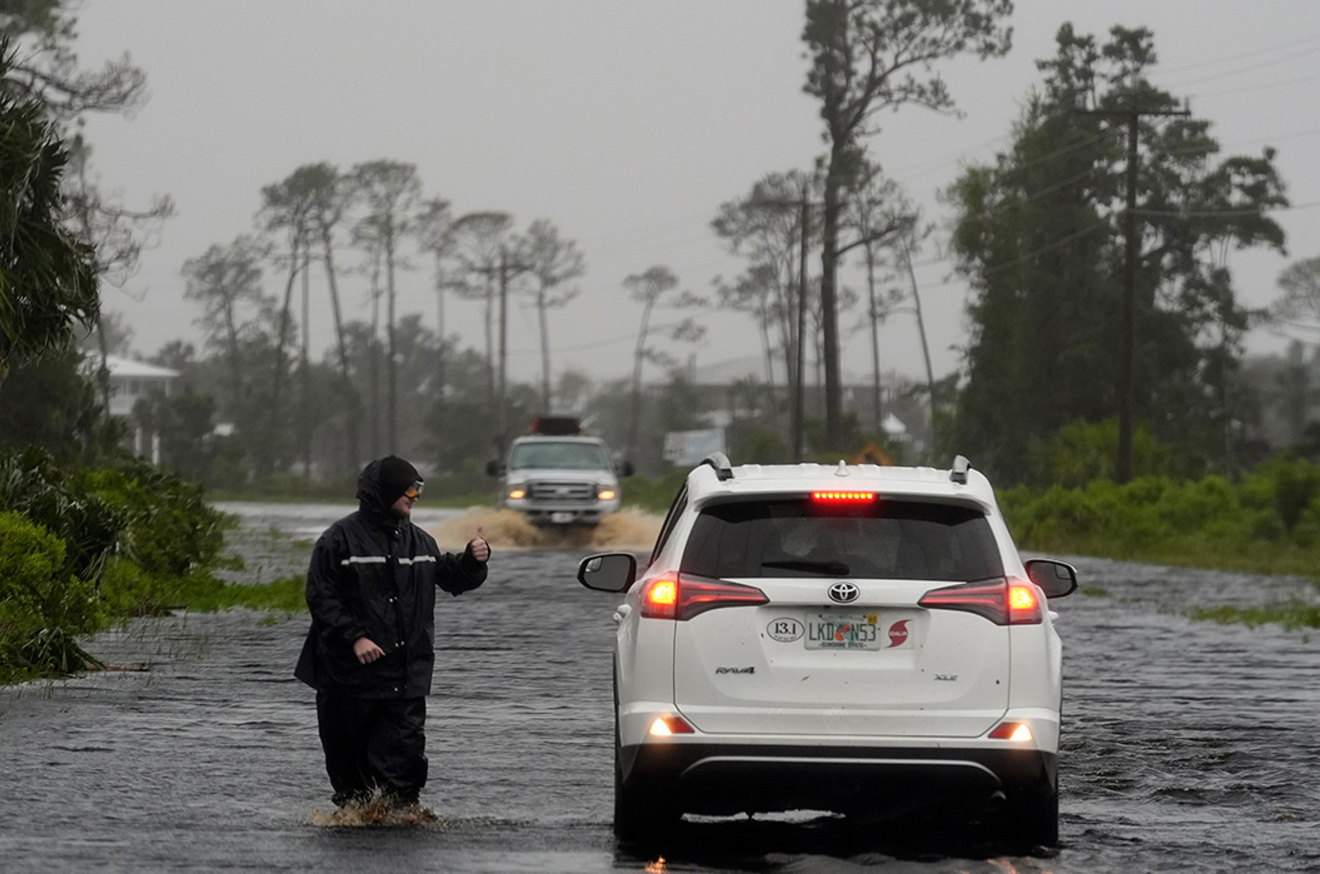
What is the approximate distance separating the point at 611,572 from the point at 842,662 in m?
2.03

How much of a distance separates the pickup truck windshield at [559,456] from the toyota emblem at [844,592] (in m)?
30.4

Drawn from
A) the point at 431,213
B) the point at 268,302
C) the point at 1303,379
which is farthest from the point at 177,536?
the point at 1303,379

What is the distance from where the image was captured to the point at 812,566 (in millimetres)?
8547

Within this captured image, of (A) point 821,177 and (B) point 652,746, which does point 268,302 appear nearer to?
(A) point 821,177

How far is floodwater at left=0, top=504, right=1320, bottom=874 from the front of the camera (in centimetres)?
884

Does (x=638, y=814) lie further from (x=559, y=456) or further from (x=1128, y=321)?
(x=1128, y=321)

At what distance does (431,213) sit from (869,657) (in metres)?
111

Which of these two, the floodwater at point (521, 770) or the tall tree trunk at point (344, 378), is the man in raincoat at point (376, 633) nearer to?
the floodwater at point (521, 770)

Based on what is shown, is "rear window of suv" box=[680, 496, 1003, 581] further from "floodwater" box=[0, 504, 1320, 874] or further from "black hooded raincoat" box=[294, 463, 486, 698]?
"black hooded raincoat" box=[294, 463, 486, 698]

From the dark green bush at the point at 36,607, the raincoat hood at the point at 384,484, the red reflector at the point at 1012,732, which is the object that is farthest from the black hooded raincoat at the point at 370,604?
the dark green bush at the point at 36,607

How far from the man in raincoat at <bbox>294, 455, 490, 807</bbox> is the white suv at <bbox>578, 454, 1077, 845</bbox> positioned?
115 centimetres

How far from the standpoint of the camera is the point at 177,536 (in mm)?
27406

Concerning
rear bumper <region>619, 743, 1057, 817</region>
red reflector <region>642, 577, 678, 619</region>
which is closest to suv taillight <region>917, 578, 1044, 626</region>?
rear bumper <region>619, 743, 1057, 817</region>

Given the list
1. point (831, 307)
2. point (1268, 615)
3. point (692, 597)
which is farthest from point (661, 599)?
point (831, 307)
